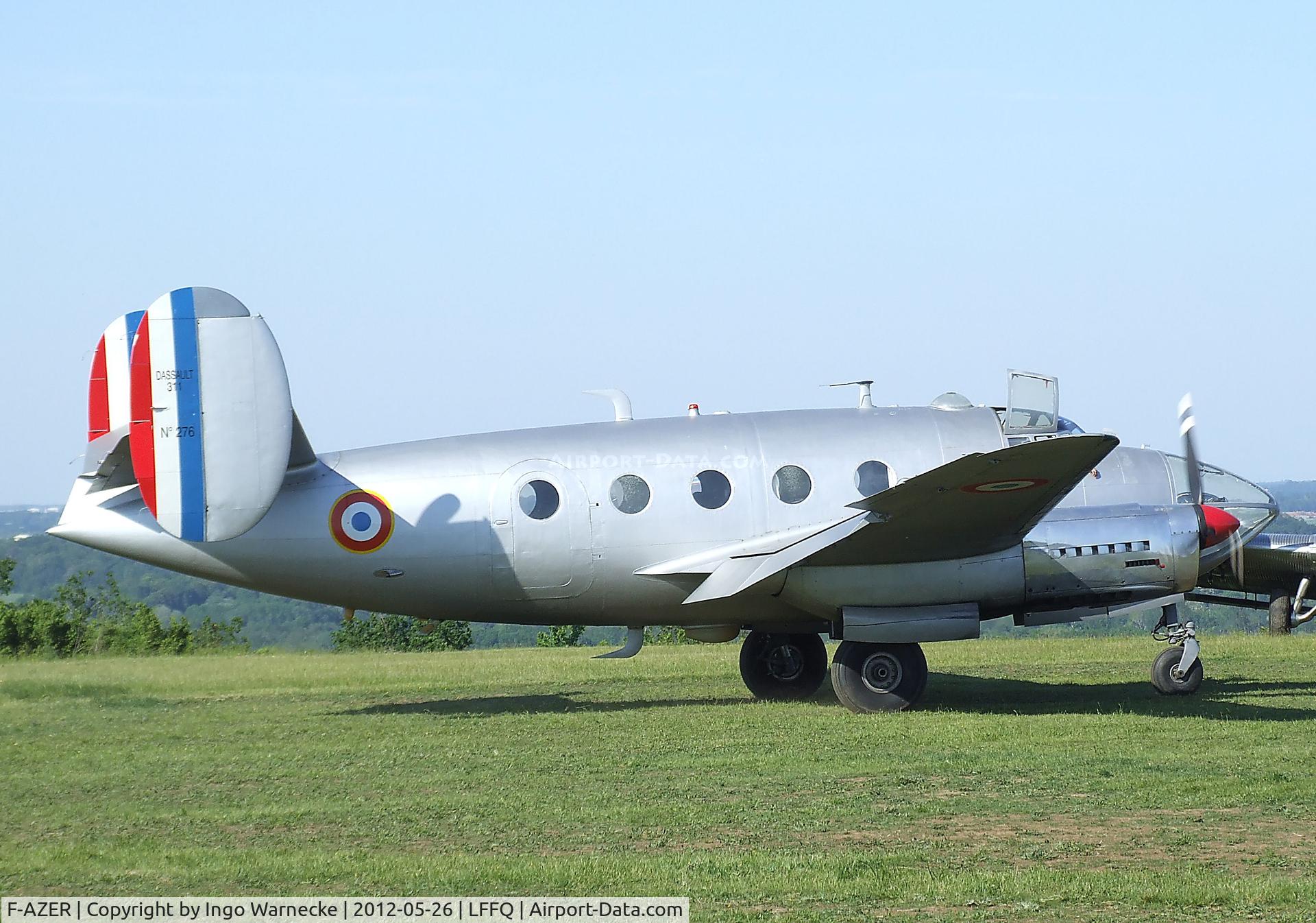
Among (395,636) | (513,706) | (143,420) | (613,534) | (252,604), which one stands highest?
(143,420)

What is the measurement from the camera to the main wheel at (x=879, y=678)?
51.1ft

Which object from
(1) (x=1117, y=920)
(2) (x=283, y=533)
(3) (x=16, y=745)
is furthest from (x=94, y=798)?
(1) (x=1117, y=920)

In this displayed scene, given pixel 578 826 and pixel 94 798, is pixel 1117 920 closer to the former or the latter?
pixel 578 826

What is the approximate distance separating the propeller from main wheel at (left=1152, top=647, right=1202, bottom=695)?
140 centimetres

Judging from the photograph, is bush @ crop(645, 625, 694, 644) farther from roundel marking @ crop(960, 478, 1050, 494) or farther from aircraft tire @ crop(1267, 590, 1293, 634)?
roundel marking @ crop(960, 478, 1050, 494)

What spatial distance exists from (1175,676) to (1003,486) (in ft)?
14.9

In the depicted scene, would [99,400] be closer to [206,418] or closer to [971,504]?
[206,418]

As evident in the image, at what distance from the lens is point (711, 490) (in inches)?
639

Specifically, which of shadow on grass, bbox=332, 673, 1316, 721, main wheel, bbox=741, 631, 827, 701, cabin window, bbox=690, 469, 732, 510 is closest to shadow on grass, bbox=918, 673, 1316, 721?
shadow on grass, bbox=332, 673, 1316, 721

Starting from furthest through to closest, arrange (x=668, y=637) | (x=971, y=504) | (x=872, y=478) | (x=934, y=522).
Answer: (x=668, y=637)
(x=872, y=478)
(x=934, y=522)
(x=971, y=504)

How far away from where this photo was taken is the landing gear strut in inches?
655

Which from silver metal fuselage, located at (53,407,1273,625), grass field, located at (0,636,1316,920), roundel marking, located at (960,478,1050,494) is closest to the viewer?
grass field, located at (0,636,1316,920)

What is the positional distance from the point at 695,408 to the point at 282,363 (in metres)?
5.22

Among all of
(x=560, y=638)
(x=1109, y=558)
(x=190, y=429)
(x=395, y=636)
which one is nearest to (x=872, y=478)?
(x=1109, y=558)
